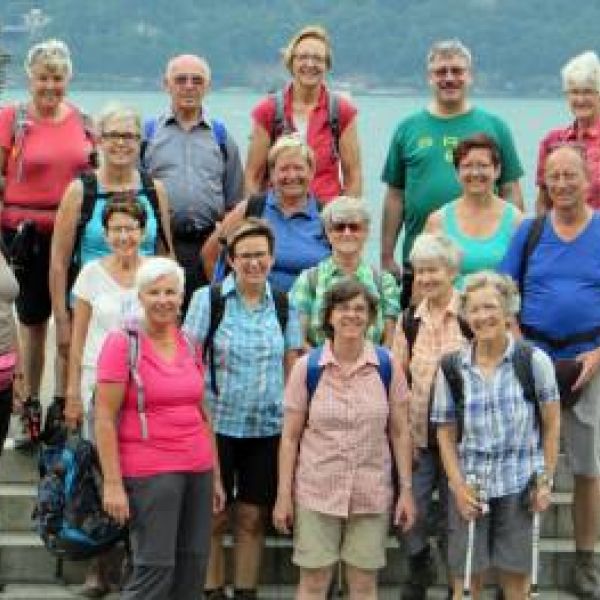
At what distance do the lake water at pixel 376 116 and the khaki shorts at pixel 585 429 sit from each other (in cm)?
980

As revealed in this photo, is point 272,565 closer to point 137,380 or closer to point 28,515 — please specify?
point 28,515

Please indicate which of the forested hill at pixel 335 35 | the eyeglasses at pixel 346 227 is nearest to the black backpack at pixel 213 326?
the eyeglasses at pixel 346 227

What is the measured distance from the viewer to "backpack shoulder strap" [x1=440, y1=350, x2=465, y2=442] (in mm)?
7266

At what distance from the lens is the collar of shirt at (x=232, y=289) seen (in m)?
7.63

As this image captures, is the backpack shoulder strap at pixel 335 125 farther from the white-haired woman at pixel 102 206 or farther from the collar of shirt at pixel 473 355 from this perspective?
the collar of shirt at pixel 473 355

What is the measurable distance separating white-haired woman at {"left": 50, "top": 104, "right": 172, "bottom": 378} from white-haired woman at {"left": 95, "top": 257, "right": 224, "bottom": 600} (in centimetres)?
98

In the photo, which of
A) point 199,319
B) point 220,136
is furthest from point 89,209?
point 220,136

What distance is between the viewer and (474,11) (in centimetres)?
9831

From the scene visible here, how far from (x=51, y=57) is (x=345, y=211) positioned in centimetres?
184

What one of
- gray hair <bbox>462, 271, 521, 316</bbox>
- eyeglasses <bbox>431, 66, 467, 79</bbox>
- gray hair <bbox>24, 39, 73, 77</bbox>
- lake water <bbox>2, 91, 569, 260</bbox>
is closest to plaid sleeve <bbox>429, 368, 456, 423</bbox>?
gray hair <bbox>462, 271, 521, 316</bbox>

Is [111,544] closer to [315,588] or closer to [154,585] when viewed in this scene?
[154,585]

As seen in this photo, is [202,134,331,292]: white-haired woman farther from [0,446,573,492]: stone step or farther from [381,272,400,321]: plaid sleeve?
[0,446,573,492]: stone step

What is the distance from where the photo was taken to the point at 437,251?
7602mm

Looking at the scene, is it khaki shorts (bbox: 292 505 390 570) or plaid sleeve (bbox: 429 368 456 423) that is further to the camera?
khaki shorts (bbox: 292 505 390 570)
